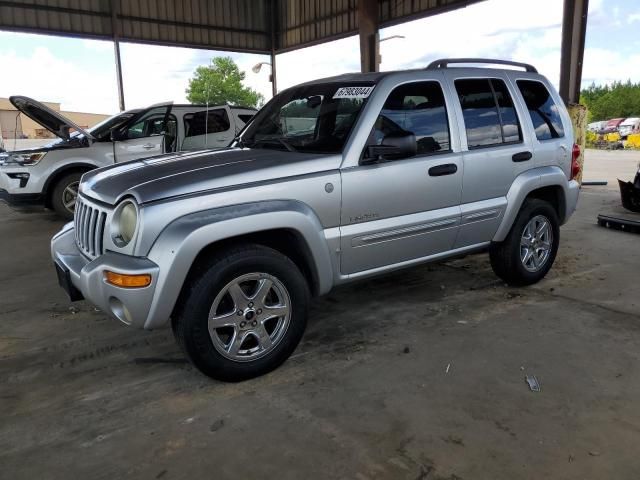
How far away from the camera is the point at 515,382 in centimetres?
298

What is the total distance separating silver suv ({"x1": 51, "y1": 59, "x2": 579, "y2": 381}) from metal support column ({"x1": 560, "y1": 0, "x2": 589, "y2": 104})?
22.6ft

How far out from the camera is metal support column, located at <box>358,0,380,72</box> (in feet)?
47.0

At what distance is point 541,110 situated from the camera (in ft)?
14.6

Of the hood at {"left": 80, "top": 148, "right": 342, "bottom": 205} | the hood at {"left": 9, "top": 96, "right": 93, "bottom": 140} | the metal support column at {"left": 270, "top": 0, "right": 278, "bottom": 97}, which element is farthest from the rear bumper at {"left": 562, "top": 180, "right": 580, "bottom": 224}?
the metal support column at {"left": 270, "top": 0, "right": 278, "bottom": 97}

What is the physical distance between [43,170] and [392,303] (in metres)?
5.80

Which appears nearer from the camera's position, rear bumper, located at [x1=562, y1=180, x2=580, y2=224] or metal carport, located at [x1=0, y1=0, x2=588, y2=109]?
rear bumper, located at [x1=562, y1=180, x2=580, y2=224]

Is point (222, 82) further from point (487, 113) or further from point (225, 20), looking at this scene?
point (487, 113)

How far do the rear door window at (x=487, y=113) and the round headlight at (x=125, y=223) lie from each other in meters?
2.41

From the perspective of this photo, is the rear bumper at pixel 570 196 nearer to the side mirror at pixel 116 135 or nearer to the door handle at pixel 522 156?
the door handle at pixel 522 156

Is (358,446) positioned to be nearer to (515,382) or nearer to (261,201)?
(515,382)

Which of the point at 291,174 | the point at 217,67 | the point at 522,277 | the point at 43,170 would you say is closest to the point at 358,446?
the point at 291,174

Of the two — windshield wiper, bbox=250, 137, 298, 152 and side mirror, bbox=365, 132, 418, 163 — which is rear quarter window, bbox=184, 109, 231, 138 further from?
side mirror, bbox=365, 132, 418, 163

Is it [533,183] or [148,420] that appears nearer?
[148,420]

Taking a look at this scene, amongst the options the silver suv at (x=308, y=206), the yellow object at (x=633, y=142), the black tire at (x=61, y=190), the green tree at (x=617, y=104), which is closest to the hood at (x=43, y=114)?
the black tire at (x=61, y=190)
